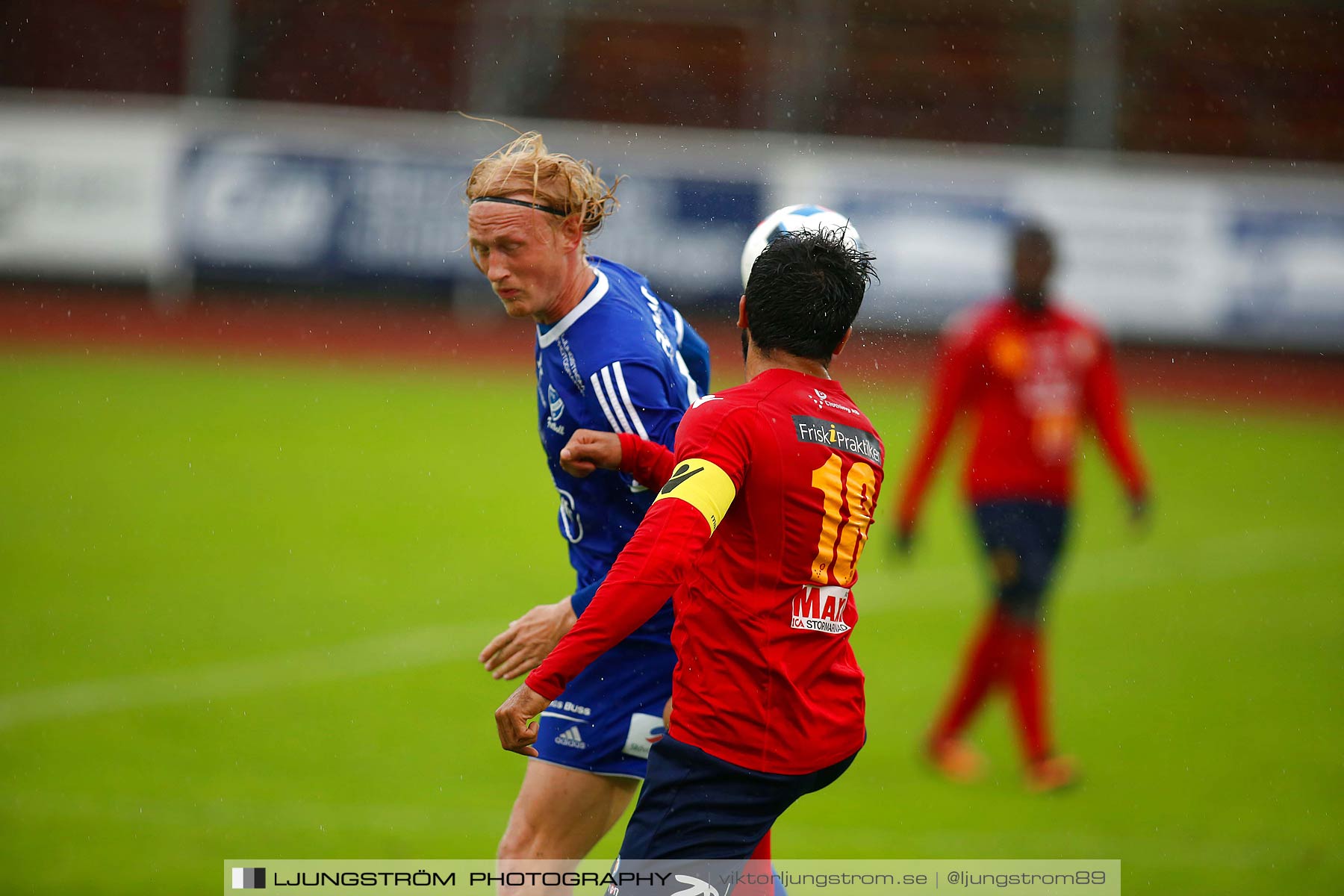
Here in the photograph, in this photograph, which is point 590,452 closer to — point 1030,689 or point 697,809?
point 697,809

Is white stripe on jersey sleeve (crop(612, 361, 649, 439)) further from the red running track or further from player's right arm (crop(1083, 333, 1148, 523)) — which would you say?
the red running track

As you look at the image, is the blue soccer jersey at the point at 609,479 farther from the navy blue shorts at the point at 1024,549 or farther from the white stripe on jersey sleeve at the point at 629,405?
the navy blue shorts at the point at 1024,549

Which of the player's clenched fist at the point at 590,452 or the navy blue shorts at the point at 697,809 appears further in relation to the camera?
the player's clenched fist at the point at 590,452

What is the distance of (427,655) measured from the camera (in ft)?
24.7

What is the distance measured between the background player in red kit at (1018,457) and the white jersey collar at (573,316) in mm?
2918

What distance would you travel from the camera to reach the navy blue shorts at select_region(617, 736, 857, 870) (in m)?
2.73

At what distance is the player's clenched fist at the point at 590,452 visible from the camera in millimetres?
3156

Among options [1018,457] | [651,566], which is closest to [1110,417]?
[1018,457]

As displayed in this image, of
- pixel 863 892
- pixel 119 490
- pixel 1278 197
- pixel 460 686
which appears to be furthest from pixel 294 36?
pixel 863 892

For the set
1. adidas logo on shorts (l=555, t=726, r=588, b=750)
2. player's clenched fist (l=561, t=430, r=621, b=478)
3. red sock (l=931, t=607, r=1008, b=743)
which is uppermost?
player's clenched fist (l=561, t=430, r=621, b=478)

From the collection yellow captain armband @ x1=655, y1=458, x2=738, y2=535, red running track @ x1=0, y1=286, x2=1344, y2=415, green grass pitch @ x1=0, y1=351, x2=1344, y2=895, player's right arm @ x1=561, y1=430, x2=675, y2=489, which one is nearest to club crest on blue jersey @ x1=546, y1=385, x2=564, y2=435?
player's right arm @ x1=561, y1=430, x2=675, y2=489

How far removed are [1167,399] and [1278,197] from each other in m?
2.89

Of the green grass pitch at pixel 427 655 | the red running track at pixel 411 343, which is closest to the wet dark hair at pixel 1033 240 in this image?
the green grass pitch at pixel 427 655

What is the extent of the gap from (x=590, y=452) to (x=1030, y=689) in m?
3.42
